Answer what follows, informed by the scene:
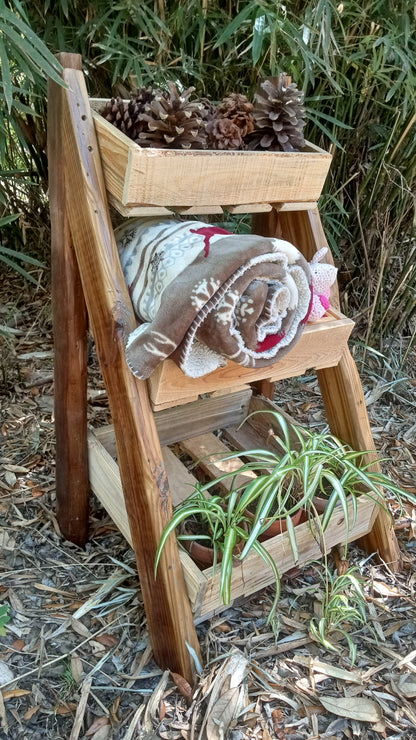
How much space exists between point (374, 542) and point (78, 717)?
702 millimetres

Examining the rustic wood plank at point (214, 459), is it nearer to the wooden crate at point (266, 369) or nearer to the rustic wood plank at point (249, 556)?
the rustic wood plank at point (249, 556)

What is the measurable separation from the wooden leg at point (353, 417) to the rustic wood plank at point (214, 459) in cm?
23

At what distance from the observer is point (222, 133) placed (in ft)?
2.91

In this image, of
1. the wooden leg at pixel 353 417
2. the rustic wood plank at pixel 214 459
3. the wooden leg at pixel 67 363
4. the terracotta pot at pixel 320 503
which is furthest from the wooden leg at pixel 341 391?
the wooden leg at pixel 67 363

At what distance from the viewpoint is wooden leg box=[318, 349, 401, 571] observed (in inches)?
44.0

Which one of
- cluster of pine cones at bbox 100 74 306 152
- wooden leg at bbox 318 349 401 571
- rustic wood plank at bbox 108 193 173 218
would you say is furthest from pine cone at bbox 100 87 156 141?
wooden leg at bbox 318 349 401 571

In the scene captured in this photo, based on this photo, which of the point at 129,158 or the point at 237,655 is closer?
the point at 129,158

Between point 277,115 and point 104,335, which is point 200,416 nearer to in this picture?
point 104,335

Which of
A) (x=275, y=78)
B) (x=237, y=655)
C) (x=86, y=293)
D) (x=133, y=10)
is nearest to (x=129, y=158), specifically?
(x=86, y=293)

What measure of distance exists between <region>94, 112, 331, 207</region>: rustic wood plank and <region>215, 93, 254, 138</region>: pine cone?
9cm

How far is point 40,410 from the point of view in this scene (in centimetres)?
158

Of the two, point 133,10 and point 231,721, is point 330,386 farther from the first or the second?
point 133,10

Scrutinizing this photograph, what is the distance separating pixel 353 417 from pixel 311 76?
0.75 metres

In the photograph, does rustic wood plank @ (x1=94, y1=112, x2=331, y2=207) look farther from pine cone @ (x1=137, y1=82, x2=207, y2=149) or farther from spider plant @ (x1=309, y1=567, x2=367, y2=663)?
spider plant @ (x1=309, y1=567, x2=367, y2=663)
